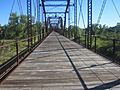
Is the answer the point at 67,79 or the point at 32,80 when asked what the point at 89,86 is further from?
the point at 32,80

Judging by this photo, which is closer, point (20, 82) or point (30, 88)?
point (30, 88)

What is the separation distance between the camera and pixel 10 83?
6.74 meters

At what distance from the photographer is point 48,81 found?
6.96m

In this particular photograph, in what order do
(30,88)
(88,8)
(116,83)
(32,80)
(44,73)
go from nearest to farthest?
(30,88) < (116,83) < (32,80) < (44,73) < (88,8)

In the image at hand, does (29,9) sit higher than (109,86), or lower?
higher

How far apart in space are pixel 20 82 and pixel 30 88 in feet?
2.44

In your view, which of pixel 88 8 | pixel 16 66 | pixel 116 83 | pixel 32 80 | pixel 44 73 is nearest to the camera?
pixel 116 83

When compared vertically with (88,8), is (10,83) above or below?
below

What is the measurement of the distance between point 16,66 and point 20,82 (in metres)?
2.81

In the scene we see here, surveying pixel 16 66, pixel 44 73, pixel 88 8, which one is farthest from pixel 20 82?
pixel 88 8

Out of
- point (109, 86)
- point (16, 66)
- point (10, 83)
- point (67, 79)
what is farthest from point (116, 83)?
point (16, 66)

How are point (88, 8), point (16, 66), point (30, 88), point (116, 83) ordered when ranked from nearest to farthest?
point (30, 88)
point (116, 83)
point (16, 66)
point (88, 8)

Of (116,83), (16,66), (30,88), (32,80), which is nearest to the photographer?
(30,88)

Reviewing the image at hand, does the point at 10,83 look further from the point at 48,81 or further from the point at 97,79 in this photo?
the point at 97,79
